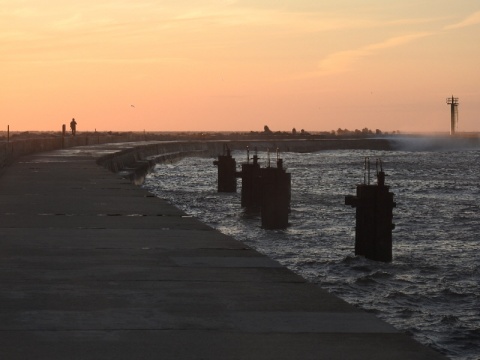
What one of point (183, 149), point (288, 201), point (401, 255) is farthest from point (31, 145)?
point (183, 149)

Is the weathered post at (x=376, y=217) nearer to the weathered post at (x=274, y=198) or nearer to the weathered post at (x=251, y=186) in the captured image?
the weathered post at (x=274, y=198)

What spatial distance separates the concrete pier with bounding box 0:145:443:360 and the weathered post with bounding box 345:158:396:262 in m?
5.70

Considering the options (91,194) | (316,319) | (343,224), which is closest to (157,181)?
(343,224)

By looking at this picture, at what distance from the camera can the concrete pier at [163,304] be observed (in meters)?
6.23

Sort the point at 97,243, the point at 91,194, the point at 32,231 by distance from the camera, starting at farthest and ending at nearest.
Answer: the point at 91,194
the point at 32,231
the point at 97,243

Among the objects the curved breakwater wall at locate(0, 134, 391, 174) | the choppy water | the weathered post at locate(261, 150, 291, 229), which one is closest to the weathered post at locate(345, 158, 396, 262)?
the choppy water

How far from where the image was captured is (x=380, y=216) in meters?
18.6

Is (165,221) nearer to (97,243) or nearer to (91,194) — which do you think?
(97,243)

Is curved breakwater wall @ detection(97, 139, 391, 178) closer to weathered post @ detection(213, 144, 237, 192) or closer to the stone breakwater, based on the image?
the stone breakwater

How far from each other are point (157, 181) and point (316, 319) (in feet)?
163

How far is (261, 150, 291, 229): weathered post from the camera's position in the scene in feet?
87.1

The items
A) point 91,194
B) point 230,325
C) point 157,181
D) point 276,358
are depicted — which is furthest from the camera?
point 157,181

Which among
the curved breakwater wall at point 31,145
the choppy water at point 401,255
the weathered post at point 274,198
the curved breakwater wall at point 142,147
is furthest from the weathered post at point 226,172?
the weathered post at point 274,198

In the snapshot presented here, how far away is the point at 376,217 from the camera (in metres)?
18.6
